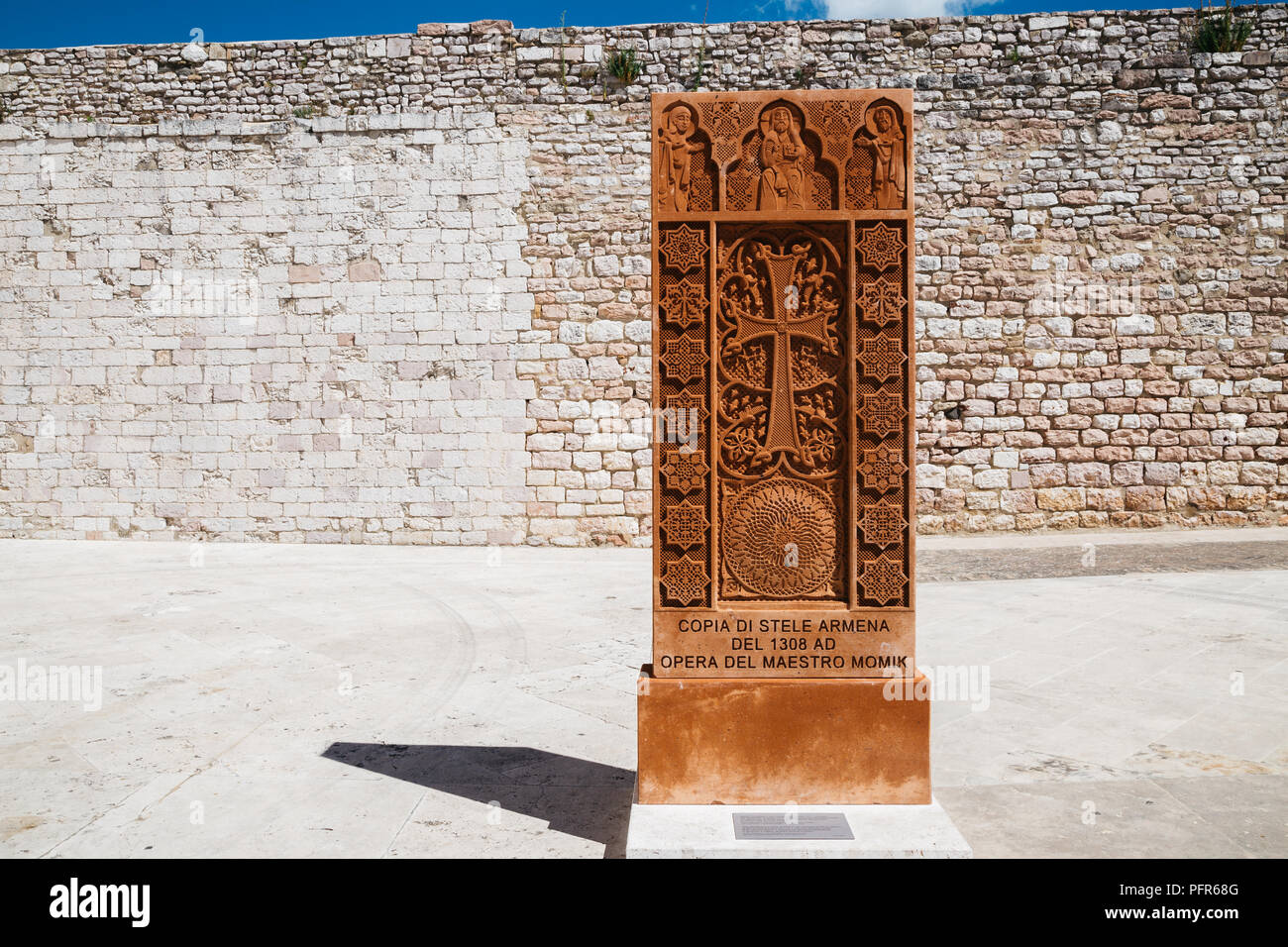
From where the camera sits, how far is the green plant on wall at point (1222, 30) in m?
8.85

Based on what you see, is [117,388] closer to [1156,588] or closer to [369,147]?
[369,147]

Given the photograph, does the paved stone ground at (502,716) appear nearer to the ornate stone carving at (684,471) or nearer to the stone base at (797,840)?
the stone base at (797,840)

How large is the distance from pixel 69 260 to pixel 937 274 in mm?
9614

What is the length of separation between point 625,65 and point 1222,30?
639 centimetres

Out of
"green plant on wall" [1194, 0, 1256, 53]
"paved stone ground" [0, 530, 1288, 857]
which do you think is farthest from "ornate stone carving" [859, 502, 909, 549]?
"green plant on wall" [1194, 0, 1256, 53]

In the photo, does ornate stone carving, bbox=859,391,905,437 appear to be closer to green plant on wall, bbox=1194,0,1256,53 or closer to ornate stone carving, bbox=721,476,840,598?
ornate stone carving, bbox=721,476,840,598

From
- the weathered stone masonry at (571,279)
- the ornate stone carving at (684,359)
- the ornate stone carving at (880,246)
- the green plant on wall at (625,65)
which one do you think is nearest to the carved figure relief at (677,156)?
the ornate stone carving at (684,359)

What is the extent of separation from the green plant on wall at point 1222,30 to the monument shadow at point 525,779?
33.6 feet

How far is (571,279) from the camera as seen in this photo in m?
9.06

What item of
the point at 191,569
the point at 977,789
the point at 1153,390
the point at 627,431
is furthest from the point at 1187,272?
the point at 191,569

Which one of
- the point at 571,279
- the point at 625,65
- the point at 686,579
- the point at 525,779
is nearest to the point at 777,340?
the point at 686,579

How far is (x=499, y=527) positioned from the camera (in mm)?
9000

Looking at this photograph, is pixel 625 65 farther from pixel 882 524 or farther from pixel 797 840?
pixel 797 840

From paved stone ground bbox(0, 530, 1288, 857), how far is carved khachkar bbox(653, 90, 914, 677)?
2.45 feet
